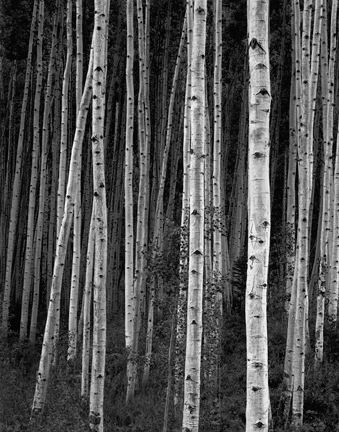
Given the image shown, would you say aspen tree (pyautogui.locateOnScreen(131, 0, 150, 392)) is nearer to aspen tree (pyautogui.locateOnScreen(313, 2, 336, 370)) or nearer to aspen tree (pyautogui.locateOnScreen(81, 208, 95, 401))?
aspen tree (pyautogui.locateOnScreen(81, 208, 95, 401))

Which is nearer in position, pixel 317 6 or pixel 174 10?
pixel 317 6

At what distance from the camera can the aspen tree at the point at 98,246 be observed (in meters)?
6.38

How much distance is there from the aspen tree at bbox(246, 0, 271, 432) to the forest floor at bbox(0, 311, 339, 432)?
383 centimetres

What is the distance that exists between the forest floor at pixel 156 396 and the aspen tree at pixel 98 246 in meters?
0.51

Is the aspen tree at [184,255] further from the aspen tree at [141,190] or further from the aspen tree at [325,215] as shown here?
the aspen tree at [325,215]

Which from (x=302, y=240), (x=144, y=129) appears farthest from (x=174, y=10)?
(x=302, y=240)

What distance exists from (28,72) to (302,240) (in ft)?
32.7

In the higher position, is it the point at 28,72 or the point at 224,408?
the point at 28,72

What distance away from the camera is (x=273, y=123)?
16516mm

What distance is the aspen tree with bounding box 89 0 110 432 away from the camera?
6379mm

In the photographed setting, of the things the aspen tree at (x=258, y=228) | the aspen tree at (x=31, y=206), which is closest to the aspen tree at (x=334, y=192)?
the aspen tree at (x=258, y=228)

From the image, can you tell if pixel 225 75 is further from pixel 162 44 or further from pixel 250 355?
pixel 250 355

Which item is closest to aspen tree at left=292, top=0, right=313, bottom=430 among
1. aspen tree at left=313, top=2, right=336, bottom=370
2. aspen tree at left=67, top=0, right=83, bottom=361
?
aspen tree at left=313, top=2, right=336, bottom=370

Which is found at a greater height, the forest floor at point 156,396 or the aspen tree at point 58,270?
the aspen tree at point 58,270
